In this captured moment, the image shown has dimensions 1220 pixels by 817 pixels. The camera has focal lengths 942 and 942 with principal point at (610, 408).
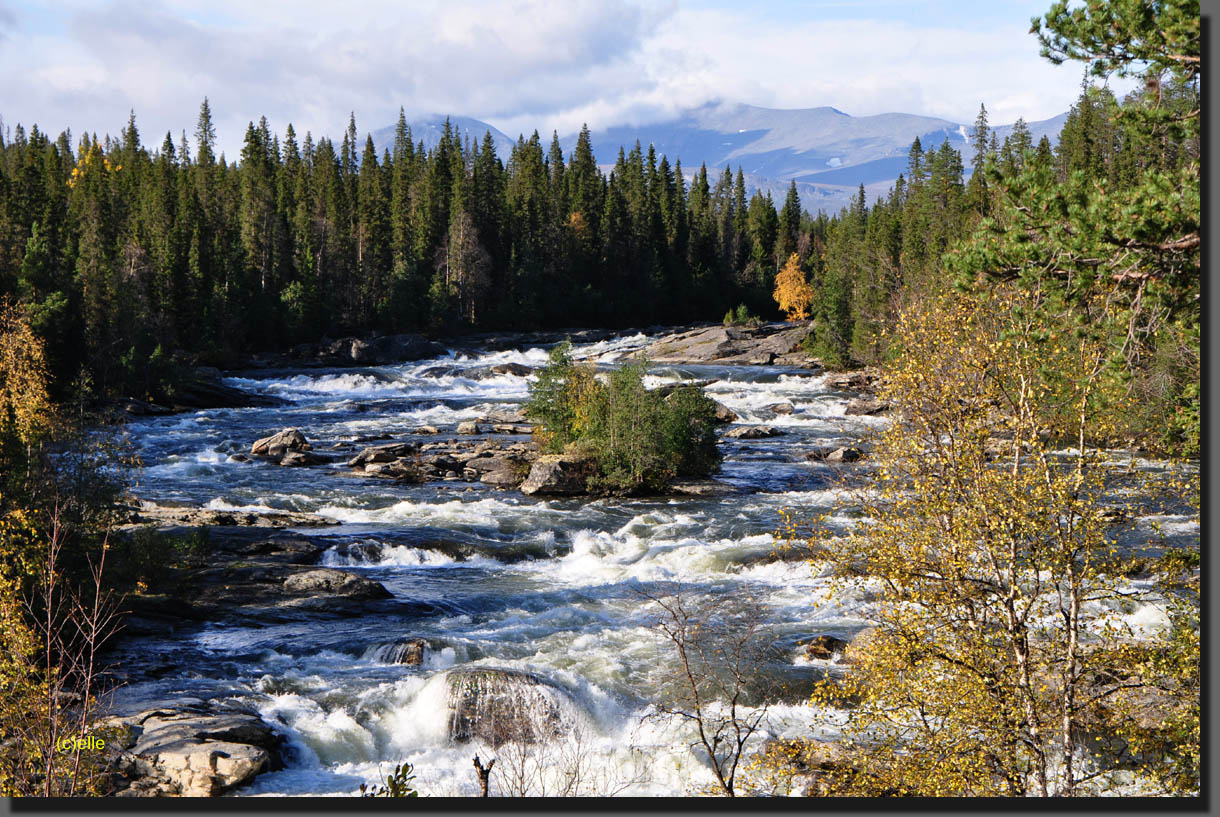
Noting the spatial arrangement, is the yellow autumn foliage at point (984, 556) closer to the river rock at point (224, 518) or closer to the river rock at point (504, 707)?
the river rock at point (504, 707)

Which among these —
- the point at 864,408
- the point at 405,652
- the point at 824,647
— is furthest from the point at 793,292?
the point at 405,652

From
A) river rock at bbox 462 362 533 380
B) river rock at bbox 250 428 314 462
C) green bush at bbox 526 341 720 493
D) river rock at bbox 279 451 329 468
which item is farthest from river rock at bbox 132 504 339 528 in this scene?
river rock at bbox 462 362 533 380

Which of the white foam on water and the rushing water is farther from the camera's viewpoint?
the white foam on water

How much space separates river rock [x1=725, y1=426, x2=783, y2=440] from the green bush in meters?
5.84

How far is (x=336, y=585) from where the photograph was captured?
19422 millimetres

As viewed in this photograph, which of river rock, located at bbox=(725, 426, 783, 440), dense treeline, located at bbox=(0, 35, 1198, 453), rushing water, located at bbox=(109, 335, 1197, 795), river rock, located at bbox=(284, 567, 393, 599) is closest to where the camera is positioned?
rushing water, located at bbox=(109, 335, 1197, 795)

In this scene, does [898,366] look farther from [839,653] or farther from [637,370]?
[637,370]

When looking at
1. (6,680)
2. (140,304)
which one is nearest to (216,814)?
(6,680)

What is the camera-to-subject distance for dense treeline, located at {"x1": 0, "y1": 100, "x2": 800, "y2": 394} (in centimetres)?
4772

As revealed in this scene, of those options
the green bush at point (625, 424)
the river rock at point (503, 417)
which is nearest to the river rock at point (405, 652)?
the green bush at point (625, 424)

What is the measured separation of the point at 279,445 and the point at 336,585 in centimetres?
1566

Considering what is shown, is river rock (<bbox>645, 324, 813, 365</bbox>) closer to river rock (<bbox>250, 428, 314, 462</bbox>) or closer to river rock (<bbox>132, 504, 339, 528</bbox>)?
river rock (<bbox>250, 428, 314, 462</bbox>)

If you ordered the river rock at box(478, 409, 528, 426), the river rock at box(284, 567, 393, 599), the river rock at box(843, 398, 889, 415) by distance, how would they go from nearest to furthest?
the river rock at box(284, 567, 393, 599)
the river rock at box(478, 409, 528, 426)
the river rock at box(843, 398, 889, 415)

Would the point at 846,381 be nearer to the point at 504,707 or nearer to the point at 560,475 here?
the point at 560,475
